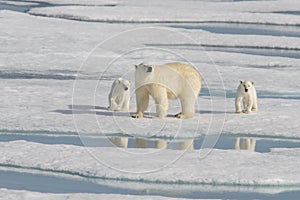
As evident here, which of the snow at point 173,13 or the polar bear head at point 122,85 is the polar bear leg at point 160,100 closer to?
the polar bear head at point 122,85

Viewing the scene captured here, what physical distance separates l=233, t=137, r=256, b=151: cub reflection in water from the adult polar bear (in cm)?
64

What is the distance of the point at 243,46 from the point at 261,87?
447 cm

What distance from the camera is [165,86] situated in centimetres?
798

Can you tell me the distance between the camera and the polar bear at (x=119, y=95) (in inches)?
328

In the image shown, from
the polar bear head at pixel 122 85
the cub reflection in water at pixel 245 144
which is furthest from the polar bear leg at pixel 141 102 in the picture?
the cub reflection in water at pixel 245 144

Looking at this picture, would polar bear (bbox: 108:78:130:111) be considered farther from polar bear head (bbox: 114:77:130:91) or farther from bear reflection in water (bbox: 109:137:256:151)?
bear reflection in water (bbox: 109:137:256:151)

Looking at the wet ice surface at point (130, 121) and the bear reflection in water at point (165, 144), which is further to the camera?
the bear reflection in water at point (165, 144)

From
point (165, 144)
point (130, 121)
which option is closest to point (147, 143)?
point (165, 144)

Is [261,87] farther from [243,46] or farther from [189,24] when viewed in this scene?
[189,24]

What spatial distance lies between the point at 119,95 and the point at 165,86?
56 cm

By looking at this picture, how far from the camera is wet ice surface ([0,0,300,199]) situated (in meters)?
6.22

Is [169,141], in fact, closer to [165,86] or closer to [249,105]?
[165,86]

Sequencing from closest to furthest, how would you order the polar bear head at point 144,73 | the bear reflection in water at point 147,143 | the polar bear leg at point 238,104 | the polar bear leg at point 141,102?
the bear reflection in water at point 147,143
the polar bear head at point 144,73
the polar bear leg at point 141,102
the polar bear leg at point 238,104

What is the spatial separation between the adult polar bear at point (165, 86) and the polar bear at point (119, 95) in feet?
0.89
